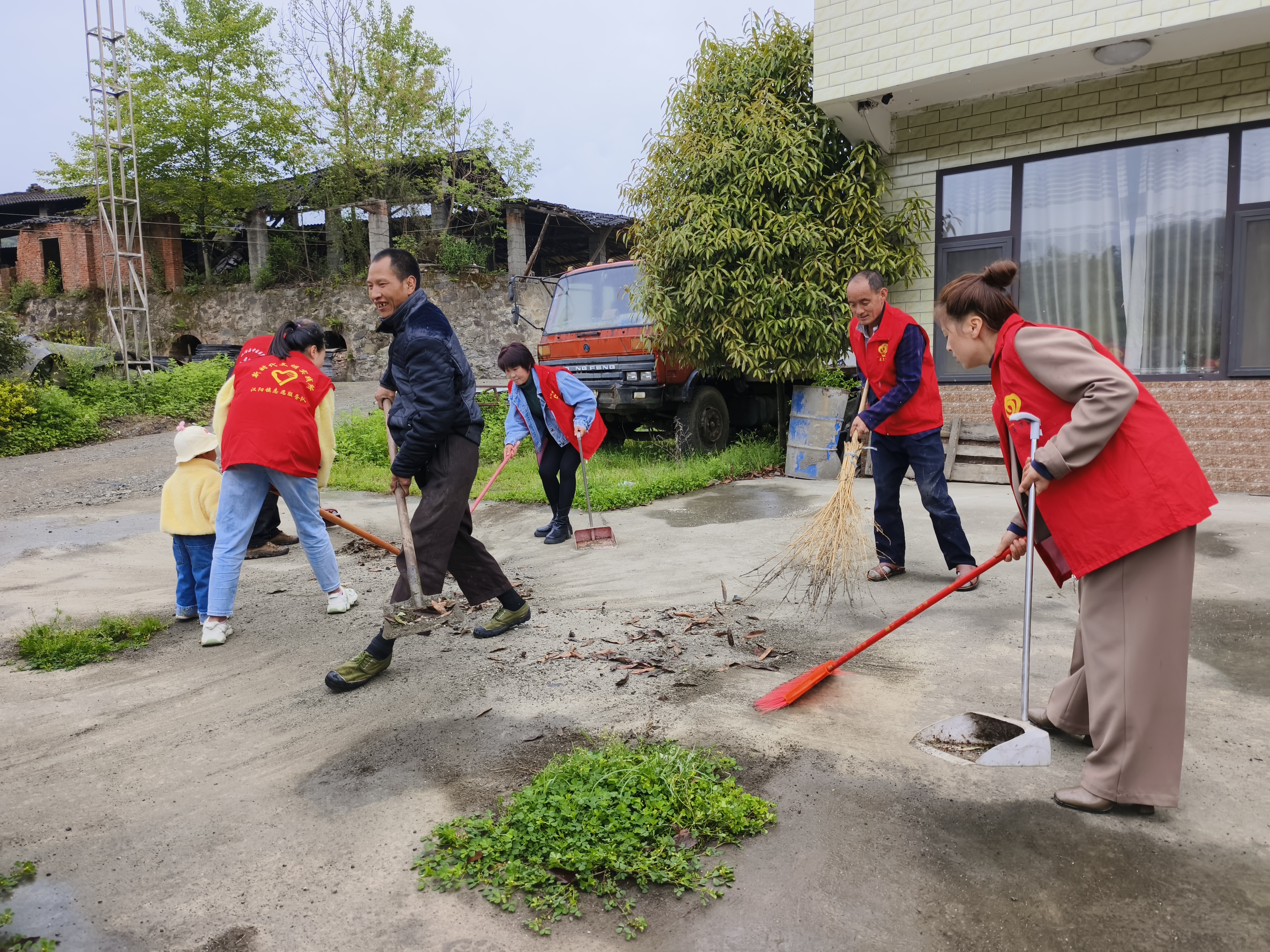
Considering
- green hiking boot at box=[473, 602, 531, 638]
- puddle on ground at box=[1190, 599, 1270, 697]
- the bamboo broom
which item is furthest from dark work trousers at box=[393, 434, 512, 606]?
puddle on ground at box=[1190, 599, 1270, 697]

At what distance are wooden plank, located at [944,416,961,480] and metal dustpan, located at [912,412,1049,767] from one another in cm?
598

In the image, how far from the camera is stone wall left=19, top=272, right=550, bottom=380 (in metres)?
24.2

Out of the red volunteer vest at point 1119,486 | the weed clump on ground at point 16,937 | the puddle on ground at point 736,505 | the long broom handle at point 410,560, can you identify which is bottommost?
the weed clump on ground at point 16,937

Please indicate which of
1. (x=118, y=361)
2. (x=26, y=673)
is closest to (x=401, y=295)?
(x=26, y=673)

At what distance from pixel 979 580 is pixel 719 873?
11.3ft

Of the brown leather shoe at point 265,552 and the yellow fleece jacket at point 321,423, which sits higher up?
the yellow fleece jacket at point 321,423

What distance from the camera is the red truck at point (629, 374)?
33.0ft

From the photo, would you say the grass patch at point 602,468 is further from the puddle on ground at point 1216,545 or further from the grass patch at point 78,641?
the puddle on ground at point 1216,545

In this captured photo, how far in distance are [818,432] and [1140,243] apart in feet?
11.9

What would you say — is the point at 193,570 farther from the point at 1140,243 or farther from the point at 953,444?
the point at 1140,243

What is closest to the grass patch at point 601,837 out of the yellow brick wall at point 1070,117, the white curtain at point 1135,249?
the white curtain at point 1135,249

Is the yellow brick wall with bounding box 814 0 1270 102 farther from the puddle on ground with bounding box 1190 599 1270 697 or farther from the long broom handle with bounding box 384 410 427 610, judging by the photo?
the long broom handle with bounding box 384 410 427 610

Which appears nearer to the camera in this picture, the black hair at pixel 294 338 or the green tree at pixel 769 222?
the black hair at pixel 294 338

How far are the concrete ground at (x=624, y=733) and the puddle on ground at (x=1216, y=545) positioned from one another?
32 mm
